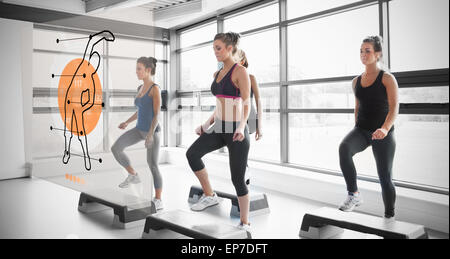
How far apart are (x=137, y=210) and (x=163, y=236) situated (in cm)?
45

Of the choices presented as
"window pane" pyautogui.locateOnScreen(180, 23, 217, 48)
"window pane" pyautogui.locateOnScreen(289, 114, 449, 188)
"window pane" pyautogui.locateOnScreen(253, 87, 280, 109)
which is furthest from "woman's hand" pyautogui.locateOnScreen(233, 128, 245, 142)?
"window pane" pyautogui.locateOnScreen(180, 23, 217, 48)

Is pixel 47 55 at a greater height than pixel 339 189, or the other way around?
pixel 47 55

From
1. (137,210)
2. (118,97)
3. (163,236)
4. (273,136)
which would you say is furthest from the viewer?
(273,136)

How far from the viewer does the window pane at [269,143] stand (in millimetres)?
5602

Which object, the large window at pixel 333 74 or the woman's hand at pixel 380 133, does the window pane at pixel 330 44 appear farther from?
the woman's hand at pixel 380 133

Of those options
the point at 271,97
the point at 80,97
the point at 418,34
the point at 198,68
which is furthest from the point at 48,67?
the point at 198,68

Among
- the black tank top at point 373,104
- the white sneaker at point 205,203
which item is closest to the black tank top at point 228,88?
the black tank top at point 373,104

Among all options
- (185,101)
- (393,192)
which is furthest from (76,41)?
(185,101)

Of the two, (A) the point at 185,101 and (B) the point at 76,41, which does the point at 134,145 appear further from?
(A) the point at 185,101

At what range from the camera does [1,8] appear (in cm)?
528

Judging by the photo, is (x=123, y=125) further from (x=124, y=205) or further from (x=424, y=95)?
(x=424, y=95)

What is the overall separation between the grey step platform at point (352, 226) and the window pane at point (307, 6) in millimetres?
2739

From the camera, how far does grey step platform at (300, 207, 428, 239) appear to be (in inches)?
101

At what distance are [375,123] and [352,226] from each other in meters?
0.82
